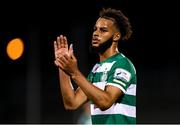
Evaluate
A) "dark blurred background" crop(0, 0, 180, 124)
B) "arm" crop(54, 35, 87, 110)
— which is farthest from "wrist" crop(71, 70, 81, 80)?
"dark blurred background" crop(0, 0, 180, 124)

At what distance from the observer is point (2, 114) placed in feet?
52.9

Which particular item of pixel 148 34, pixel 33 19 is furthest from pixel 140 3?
pixel 33 19

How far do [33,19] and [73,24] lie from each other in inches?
37.4

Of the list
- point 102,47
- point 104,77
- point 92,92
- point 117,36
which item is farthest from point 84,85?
point 117,36

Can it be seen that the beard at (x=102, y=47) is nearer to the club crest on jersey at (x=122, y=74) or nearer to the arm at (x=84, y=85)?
the club crest on jersey at (x=122, y=74)

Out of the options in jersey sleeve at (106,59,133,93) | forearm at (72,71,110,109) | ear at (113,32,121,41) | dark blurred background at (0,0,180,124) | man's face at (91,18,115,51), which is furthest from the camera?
dark blurred background at (0,0,180,124)

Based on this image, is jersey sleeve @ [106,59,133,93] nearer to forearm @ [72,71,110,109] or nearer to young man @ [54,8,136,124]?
young man @ [54,8,136,124]

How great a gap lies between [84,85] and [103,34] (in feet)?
2.18

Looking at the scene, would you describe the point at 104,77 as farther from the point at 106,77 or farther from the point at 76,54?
the point at 76,54

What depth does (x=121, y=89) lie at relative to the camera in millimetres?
5008

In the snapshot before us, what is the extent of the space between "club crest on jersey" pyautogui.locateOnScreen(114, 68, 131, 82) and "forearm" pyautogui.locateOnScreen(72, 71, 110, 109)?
10.0 inches

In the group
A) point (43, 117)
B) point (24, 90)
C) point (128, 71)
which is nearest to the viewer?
point (128, 71)

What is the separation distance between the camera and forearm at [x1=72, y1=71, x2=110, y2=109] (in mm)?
4762

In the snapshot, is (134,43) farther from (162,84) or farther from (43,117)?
(43,117)
